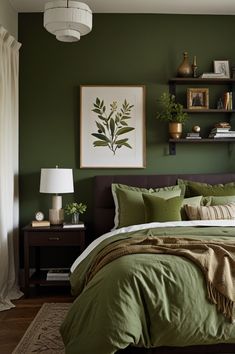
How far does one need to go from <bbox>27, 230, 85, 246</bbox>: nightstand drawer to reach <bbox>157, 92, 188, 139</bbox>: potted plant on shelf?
4.97 ft

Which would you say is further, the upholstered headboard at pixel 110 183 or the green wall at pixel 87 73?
the green wall at pixel 87 73

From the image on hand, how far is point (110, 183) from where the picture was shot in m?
5.00

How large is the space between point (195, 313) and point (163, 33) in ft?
11.7

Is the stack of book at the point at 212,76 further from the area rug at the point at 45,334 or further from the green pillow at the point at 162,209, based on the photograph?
the area rug at the point at 45,334

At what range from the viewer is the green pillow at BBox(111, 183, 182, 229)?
454cm

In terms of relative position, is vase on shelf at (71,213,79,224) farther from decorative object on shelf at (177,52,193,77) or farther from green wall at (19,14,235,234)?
decorative object on shelf at (177,52,193,77)

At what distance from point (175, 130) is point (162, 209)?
1173 millimetres

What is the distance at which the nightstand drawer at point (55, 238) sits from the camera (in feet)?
15.0

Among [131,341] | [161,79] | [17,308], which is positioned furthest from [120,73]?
[131,341]

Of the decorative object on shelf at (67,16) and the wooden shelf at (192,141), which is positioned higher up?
the decorative object on shelf at (67,16)

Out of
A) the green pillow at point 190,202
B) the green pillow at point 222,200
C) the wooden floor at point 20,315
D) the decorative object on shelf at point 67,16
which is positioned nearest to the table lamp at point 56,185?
the wooden floor at point 20,315

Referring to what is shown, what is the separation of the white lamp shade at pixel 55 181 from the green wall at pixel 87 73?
47 cm

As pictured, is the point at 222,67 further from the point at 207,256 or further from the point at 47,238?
the point at 207,256

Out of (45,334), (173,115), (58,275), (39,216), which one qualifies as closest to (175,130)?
(173,115)
